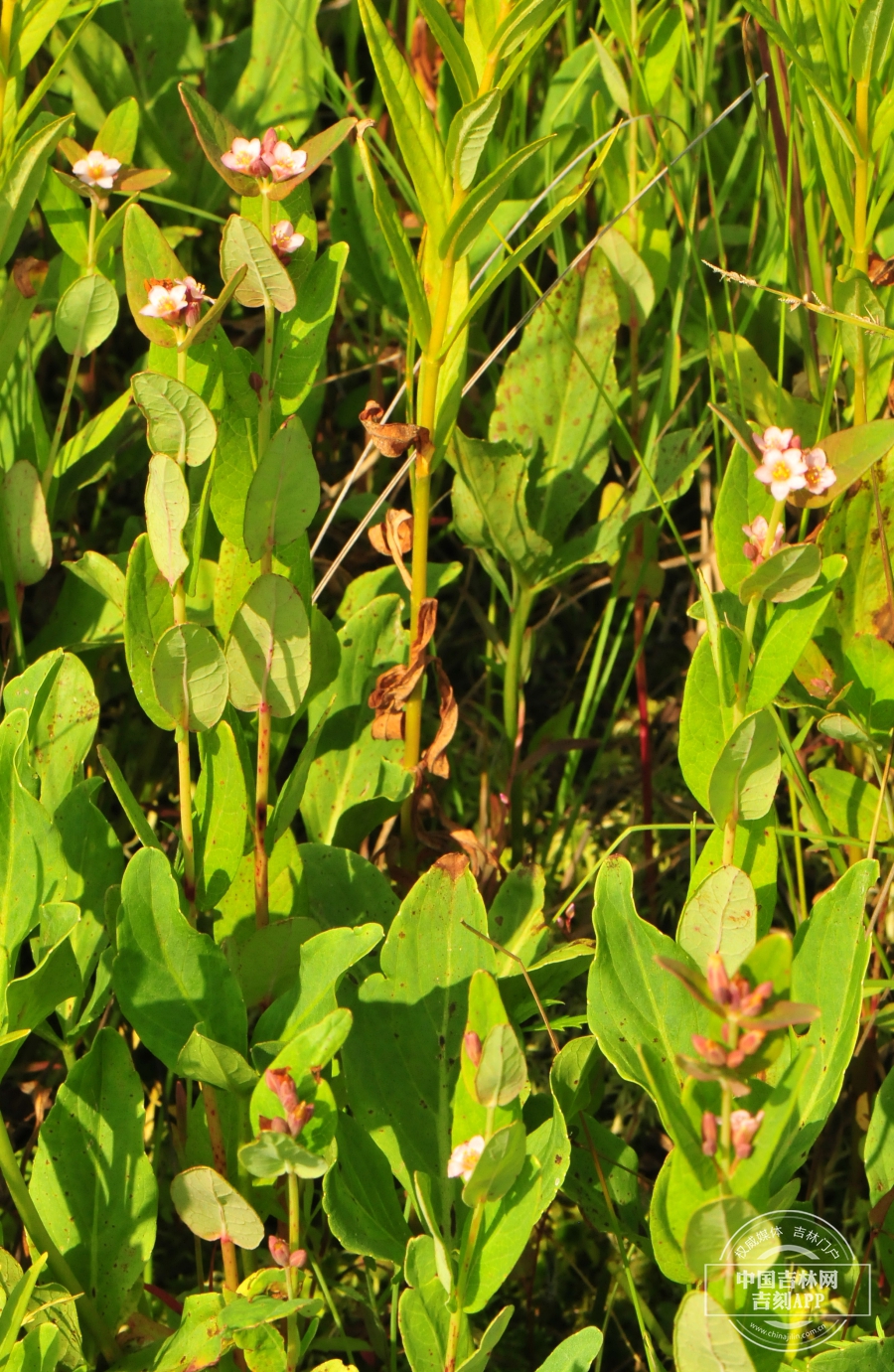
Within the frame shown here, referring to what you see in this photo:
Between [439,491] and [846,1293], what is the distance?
4.12 feet

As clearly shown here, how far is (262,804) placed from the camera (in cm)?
134

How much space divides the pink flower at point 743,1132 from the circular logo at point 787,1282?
0.09 metres

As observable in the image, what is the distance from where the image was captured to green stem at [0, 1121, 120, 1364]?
3.71 ft

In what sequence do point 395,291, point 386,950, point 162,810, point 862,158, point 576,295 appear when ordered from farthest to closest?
1. point 395,291
2. point 162,810
3. point 576,295
4. point 862,158
5. point 386,950

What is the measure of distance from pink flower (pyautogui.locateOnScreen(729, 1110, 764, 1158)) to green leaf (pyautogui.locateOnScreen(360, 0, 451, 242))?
911mm

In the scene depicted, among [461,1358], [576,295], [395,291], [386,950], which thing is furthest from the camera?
[395,291]

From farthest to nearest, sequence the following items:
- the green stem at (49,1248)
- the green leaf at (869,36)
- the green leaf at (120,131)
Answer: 1. the green leaf at (120,131)
2. the green leaf at (869,36)
3. the green stem at (49,1248)

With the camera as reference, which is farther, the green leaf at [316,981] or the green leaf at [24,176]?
the green leaf at [24,176]

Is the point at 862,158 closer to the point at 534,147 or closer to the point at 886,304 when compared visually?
the point at 886,304

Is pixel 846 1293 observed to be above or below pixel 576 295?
below

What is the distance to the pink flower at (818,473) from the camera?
3.88ft

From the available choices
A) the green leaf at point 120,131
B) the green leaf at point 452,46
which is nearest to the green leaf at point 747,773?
the green leaf at point 452,46

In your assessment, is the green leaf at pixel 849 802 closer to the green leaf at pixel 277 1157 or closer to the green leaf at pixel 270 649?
the green leaf at pixel 270 649

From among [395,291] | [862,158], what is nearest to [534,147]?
[862,158]
